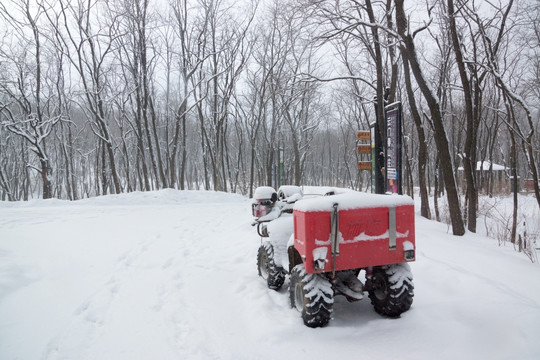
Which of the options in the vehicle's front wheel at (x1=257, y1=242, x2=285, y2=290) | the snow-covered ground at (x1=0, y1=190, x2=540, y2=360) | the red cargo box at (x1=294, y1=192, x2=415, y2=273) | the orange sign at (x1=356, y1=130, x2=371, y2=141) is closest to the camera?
the snow-covered ground at (x1=0, y1=190, x2=540, y2=360)

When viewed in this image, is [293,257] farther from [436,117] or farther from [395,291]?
[436,117]

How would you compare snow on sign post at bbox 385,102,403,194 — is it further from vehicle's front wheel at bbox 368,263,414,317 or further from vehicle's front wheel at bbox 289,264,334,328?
vehicle's front wheel at bbox 289,264,334,328

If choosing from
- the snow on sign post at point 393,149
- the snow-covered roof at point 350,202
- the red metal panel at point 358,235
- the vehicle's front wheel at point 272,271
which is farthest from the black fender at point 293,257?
the snow on sign post at point 393,149

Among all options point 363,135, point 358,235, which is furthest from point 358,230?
point 363,135

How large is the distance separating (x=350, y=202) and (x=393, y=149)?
13.5 feet

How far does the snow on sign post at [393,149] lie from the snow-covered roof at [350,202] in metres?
3.55

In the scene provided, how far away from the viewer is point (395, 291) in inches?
135

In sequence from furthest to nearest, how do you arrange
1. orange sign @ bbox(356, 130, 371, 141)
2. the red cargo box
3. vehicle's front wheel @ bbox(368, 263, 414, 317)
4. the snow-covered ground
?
orange sign @ bbox(356, 130, 371, 141) < vehicle's front wheel @ bbox(368, 263, 414, 317) < the red cargo box < the snow-covered ground

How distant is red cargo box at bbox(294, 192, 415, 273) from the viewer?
3236 mm

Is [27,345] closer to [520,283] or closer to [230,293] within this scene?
[230,293]

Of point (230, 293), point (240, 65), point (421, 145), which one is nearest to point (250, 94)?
point (240, 65)

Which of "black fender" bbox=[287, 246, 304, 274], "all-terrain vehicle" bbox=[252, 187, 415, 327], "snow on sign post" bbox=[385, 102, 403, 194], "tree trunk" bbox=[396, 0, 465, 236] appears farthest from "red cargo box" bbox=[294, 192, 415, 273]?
"tree trunk" bbox=[396, 0, 465, 236]

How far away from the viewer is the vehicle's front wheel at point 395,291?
3.44 meters

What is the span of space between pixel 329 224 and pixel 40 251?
5134 mm
